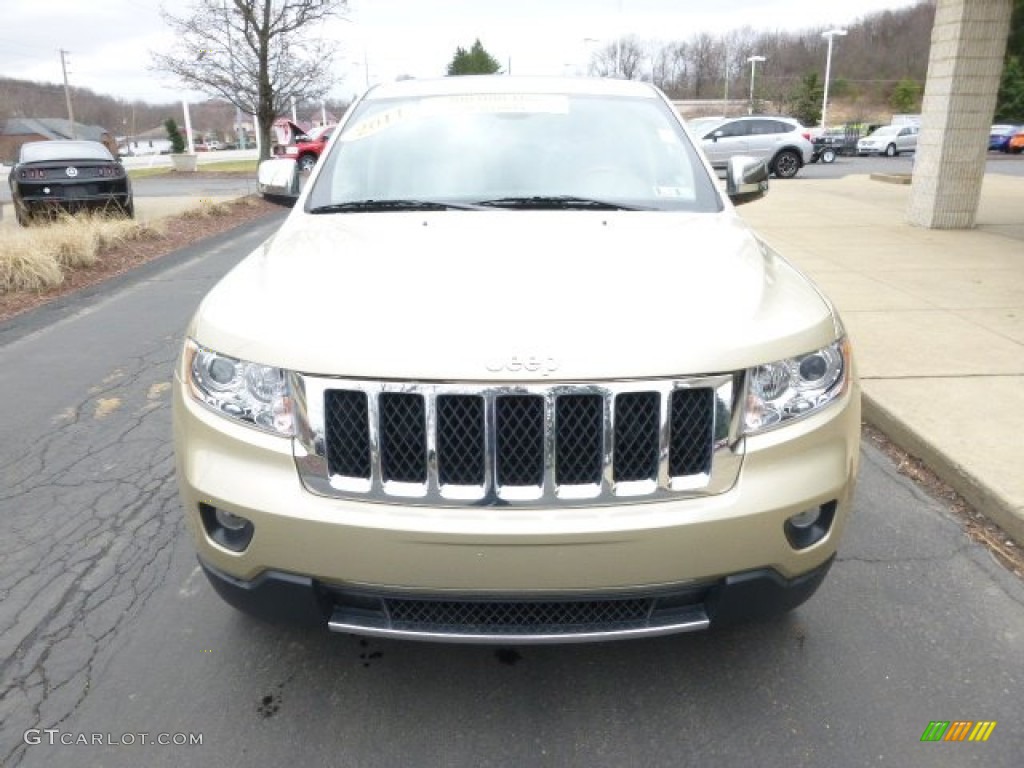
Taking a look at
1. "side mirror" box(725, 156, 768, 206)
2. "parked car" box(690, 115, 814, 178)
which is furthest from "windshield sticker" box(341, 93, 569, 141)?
"parked car" box(690, 115, 814, 178)

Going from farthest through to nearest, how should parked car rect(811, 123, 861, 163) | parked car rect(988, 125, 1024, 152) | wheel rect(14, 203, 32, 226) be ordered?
parked car rect(988, 125, 1024, 152)
parked car rect(811, 123, 861, 163)
wheel rect(14, 203, 32, 226)

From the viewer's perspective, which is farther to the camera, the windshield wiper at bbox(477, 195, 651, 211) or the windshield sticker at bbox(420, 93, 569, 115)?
the windshield sticker at bbox(420, 93, 569, 115)

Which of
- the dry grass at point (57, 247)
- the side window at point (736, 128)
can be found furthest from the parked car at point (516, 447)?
the side window at point (736, 128)

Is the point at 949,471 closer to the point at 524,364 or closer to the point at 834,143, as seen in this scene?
the point at 524,364

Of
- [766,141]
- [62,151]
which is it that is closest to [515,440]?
[62,151]

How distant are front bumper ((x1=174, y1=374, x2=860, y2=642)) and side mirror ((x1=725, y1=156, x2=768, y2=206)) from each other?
6.69 feet

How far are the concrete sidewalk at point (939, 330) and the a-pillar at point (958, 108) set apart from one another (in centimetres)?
50

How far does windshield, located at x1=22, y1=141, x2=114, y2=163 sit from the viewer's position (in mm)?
13781

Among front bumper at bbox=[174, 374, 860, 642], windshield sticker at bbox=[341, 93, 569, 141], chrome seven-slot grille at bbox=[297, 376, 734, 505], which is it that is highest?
windshield sticker at bbox=[341, 93, 569, 141]

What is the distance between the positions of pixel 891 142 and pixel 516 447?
39266 mm

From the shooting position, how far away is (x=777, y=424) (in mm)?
2102

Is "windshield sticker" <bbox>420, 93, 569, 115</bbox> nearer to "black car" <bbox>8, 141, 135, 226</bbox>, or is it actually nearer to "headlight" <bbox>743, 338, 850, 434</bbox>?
"headlight" <bbox>743, 338, 850, 434</bbox>

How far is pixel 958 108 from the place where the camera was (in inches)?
437

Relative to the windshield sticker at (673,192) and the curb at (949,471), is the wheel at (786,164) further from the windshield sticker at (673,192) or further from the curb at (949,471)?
the windshield sticker at (673,192)
